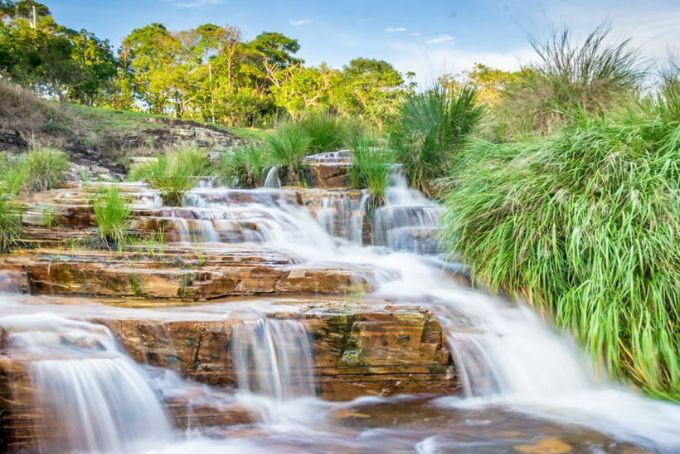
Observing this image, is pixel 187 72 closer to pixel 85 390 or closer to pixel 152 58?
pixel 152 58

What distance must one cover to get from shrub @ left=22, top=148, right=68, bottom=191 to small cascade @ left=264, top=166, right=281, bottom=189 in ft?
9.95

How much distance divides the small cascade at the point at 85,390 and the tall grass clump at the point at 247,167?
506 cm

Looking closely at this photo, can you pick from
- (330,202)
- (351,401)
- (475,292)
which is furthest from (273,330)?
(330,202)

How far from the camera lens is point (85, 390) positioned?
2578mm

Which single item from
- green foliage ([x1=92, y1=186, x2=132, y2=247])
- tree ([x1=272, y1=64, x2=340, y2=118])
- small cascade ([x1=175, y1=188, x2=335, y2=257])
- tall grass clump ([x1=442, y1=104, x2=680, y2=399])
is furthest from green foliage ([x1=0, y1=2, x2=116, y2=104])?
tall grass clump ([x1=442, y1=104, x2=680, y2=399])

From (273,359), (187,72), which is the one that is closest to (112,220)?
(273,359)

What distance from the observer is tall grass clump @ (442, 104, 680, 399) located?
307cm

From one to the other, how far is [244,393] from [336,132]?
7.14 m

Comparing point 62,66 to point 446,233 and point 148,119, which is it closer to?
point 148,119

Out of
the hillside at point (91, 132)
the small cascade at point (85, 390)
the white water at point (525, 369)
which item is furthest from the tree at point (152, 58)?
the small cascade at point (85, 390)

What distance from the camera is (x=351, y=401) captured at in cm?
302

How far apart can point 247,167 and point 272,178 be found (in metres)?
0.44

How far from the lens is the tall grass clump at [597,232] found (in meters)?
3.07

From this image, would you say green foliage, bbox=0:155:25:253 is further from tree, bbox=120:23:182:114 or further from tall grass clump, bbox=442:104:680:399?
tree, bbox=120:23:182:114
